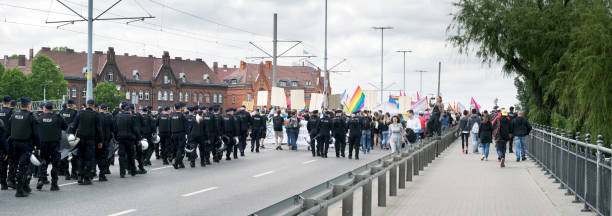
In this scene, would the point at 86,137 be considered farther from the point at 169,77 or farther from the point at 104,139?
the point at 169,77

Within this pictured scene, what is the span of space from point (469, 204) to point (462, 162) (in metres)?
11.0

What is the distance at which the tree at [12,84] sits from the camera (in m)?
83.3

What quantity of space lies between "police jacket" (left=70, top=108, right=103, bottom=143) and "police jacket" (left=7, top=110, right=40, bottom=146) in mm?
1674

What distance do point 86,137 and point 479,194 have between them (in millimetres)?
7747

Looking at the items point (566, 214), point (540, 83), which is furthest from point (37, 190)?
point (540, 83)

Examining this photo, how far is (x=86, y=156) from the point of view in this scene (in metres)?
14.2

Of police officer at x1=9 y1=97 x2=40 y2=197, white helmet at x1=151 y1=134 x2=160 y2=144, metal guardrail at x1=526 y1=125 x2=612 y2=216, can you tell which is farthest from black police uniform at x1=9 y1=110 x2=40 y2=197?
metal guardrail at x1=526 y1=125 x2=612 y2=216

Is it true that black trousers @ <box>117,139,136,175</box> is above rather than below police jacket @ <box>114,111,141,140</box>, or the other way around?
below

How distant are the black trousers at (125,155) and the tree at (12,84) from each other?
73.1 meters

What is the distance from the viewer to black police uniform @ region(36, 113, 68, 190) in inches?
515

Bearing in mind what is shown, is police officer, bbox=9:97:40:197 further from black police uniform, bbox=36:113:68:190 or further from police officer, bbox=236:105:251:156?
police officer, bbox=236:105:251:156

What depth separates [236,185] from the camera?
14492 millimetres

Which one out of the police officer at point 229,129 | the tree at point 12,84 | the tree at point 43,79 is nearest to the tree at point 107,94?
the tree at point 43,79

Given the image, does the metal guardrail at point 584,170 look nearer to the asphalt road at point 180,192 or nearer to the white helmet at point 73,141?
the asphalt road at point 180,192
